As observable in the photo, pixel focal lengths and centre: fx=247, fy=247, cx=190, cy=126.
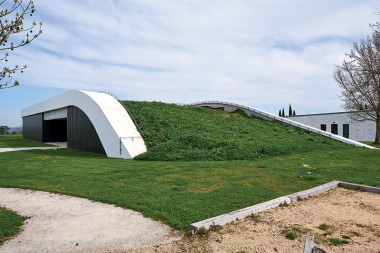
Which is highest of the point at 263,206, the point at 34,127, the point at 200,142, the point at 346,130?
the point at 34,127

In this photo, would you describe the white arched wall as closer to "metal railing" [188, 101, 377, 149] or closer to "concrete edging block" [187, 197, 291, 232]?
"concrete edging block" [187, 197, 291, 232]

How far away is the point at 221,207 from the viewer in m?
5.31

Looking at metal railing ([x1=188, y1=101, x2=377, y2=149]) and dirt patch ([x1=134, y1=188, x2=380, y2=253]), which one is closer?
dirt patch ([x1=134, y1=188, x2=380, y2=253])

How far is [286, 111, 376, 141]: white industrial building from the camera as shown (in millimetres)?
31141

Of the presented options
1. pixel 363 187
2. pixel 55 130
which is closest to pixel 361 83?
pixel 363 187

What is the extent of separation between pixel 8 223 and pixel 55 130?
31833mm

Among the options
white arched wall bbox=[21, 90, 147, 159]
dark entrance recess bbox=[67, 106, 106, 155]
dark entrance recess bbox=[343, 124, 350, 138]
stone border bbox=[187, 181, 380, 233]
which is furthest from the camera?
dark entrance recess bbox=[343, 124, 350, 138]

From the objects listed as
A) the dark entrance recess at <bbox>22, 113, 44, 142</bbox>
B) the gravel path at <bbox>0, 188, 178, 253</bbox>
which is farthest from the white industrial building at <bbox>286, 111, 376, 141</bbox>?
the dark entrance recess at <bbox>22, 113, 44, 142</bbox>

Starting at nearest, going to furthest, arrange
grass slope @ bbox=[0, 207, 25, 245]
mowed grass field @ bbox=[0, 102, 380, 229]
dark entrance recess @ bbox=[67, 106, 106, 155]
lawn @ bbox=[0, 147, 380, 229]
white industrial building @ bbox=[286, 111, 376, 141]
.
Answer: grass slope @ bbox=[0, 207, 25, 245] < lawn @ bbox=[0, 147, 380, 229] < mowed grass field @ bbox=[0, 102, 380, 229] < dark entrance recess @ bbox=[67, 106, 106, 155] < white industrial building @ bbox=[286, 111, 376, 141]

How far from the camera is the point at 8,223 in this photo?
455 centimetres

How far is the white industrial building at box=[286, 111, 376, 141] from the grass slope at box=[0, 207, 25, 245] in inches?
1306

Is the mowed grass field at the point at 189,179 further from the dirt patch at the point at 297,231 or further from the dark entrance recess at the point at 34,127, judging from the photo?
the dark entrance recess at the point at 34,127

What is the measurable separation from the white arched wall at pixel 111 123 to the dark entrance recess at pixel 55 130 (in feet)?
43.0

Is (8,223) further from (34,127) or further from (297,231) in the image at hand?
(34,127)
